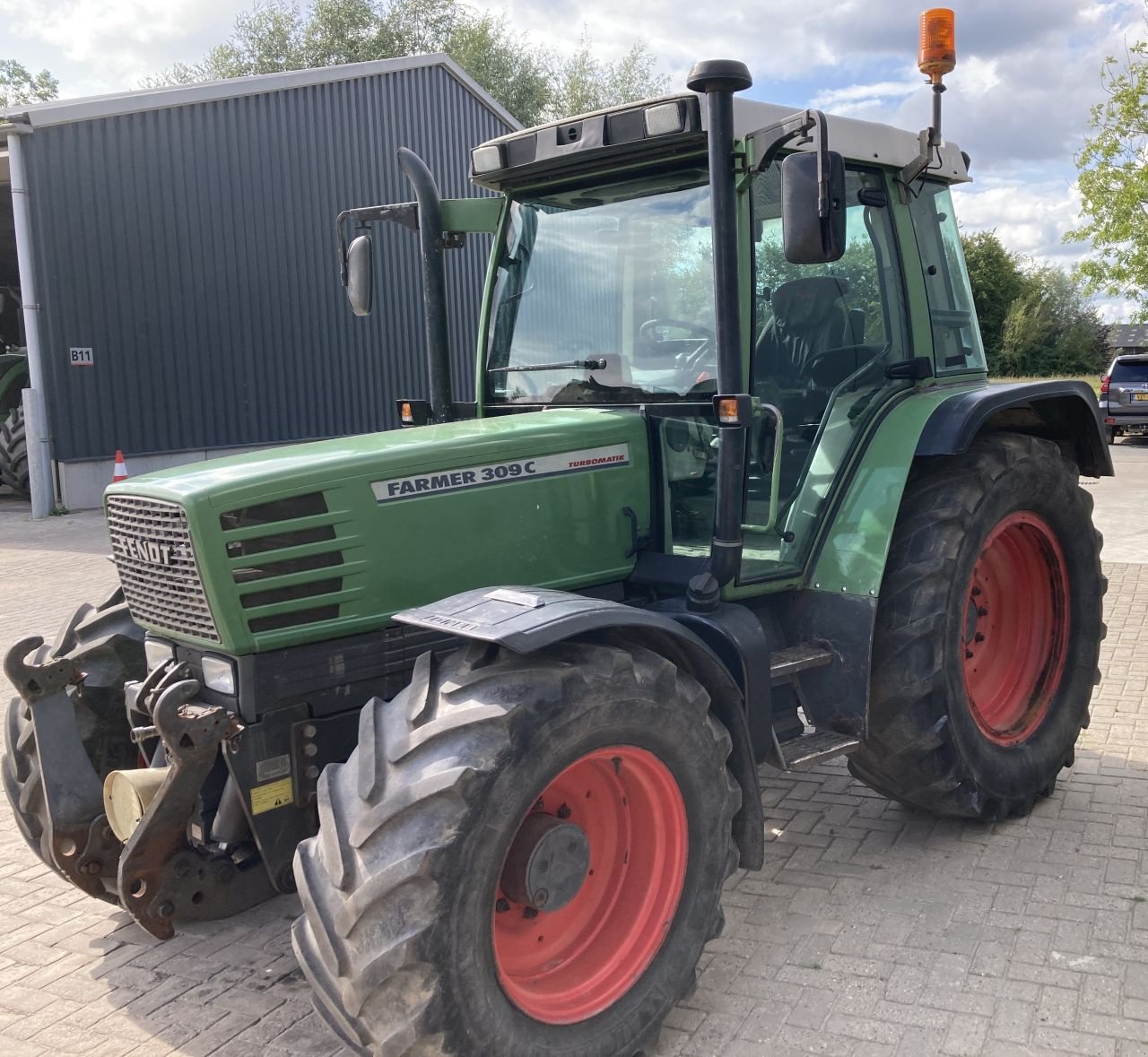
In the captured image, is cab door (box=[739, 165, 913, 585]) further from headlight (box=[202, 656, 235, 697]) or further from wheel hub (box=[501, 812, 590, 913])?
headlight (box=[202, 656, 235, 697])

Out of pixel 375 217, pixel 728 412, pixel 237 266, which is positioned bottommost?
pixel 728 412

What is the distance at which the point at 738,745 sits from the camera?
124 inches

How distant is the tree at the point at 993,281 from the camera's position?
4381 centimetres

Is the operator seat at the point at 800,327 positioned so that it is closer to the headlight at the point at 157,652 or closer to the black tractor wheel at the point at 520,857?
the black tractor wheel at the point at 520,857

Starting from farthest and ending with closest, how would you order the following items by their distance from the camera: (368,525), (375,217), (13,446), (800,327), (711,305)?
(13,446) < (375,217) < (800,327) < (711,305) < (368,525)

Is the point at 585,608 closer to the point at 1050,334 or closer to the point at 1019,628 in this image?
the point at 1019,628

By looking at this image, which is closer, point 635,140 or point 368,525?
point 368,525

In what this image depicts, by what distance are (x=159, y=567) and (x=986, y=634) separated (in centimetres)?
309

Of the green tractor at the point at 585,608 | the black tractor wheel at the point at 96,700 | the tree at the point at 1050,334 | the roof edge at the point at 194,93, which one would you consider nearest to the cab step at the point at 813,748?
the green tractor at the point at 585,608

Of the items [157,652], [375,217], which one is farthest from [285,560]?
[375,217]

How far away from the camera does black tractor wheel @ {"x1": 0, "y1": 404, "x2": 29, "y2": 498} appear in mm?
14781

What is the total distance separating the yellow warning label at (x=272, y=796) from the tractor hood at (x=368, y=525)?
14.7 inches

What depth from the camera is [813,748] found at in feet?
11.7

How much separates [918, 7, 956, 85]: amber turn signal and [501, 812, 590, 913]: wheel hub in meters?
2.85
